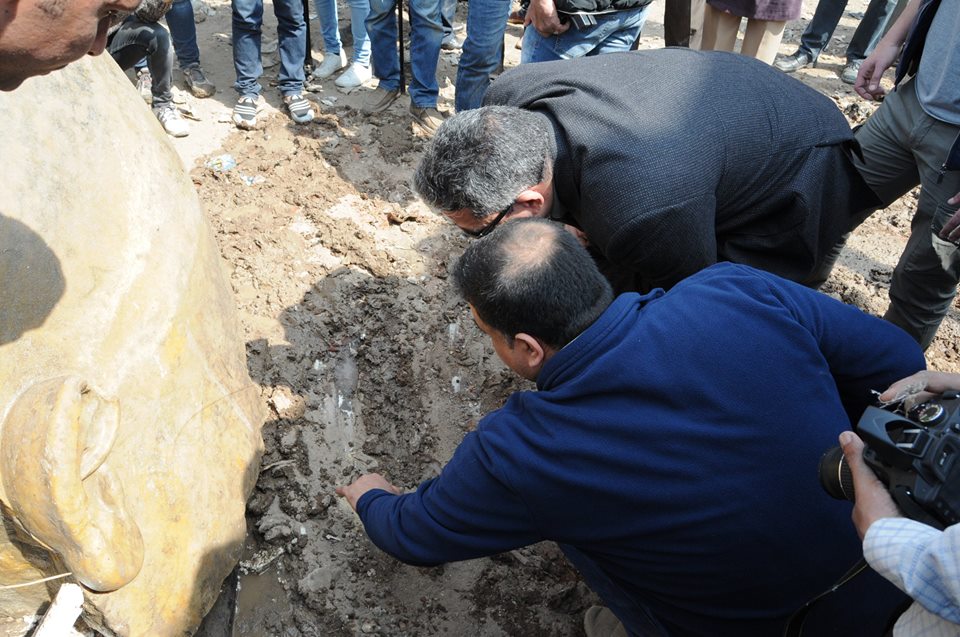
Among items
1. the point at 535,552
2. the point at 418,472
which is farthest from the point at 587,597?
the point at 418,472

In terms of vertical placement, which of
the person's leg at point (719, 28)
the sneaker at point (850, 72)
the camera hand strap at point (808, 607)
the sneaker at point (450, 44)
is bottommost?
the sneaker at point (450, 44)

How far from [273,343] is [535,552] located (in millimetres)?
1453

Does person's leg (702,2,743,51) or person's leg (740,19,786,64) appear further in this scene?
person's leg (702,2,743,51)

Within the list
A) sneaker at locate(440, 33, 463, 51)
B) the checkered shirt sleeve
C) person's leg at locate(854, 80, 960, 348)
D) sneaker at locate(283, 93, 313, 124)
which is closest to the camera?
the checkered shirt sleeve

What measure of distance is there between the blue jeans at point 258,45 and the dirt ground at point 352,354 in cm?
22

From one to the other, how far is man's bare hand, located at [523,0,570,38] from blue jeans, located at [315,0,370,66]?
188cm

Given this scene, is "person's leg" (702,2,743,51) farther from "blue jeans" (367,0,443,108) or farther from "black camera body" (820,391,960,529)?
"black camera body" (820,391,960,529)

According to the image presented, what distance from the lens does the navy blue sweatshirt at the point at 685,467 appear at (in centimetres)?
177

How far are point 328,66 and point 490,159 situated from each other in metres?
3.61

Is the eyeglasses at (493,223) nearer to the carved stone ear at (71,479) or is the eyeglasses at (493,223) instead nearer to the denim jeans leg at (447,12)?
the carved stone ear at (71,479)

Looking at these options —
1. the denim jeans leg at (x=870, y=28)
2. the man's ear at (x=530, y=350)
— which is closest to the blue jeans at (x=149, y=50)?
the man's ear at (x=530, y=350)

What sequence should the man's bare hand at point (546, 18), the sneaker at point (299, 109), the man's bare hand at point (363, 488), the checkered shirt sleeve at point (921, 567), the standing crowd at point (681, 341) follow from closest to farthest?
the checkered shirt sleeve at point (921, 567) → the standing crowd at point (681, 341) → the man's bare hand at point (363, 488) → the man's bare hand at point (546, 18) → the sneaker at point (299, 109)

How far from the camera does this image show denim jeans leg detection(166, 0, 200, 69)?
5.02m

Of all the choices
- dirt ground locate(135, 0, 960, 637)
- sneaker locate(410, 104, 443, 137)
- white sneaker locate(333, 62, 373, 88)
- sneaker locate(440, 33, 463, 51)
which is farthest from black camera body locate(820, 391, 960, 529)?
sneaker locate(440, 33, 463, 51)
